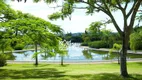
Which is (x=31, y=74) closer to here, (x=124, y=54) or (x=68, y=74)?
(x=68, y=74)

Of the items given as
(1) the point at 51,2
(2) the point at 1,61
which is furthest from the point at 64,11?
(2) the point at 1,61

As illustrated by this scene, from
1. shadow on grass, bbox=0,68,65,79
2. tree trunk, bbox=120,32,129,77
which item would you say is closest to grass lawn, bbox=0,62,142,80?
shadow on grass, bbox=0,68,65,79

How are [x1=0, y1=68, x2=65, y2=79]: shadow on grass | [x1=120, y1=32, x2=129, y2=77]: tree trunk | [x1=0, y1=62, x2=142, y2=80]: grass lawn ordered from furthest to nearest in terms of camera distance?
[x1=0, y1=68, x2=65, y2=79]: shadow on grass < [x1=120, y1=32, x2=129, y2=77]: tree trunk < [x1=0, y1=62, x2=142, y2=80]: grass lawn

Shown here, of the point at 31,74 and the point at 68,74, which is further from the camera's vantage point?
the point at 31,74

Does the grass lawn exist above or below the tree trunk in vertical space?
below

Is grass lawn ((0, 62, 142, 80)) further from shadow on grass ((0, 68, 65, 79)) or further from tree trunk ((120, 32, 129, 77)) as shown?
tree trunk ((120, 32, 129, 77))

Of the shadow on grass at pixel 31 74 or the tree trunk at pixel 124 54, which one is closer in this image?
the tree trunk at pixel 124 54

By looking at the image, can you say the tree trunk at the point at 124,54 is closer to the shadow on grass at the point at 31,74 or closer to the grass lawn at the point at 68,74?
the grass lawn at the point at 68,74

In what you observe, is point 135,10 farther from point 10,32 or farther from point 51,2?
point 10,32

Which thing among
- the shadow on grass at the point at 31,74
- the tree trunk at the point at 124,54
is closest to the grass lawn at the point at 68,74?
the shadow on grass at the point at 31,74

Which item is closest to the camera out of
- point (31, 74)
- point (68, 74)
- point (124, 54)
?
point (124, 54)

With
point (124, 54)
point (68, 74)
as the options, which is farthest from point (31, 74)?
point (124, 54)

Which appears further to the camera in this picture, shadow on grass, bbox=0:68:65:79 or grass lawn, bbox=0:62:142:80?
shadow on grass, bbox=0:68:65:79

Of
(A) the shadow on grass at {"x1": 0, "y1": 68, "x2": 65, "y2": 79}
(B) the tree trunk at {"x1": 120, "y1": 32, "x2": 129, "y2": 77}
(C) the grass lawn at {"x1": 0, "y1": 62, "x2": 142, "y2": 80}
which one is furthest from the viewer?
(A) the shadow on grass at {"x1": 0, "y1": 68, "x2": 65, "y2": 79}
